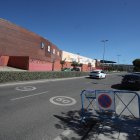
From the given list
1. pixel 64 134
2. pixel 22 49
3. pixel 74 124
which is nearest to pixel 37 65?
pixel 22 49

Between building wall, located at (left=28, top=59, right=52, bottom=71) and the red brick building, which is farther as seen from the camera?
building wall, located at (left=28, top=59, right=52, bottom=71)

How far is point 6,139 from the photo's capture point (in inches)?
194

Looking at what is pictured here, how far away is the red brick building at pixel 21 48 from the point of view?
3562 cm

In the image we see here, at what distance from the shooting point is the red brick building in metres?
35.6

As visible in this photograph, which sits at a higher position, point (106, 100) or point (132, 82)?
point (106, 100)

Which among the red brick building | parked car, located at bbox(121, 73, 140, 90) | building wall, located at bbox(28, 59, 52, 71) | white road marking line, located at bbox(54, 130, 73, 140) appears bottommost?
white road marking line, located at bbox(54, 130, 73, 140)

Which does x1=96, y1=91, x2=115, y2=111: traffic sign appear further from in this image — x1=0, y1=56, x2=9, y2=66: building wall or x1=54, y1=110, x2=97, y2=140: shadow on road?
x1=0, y1=56, x2=9, y2=66: building wall

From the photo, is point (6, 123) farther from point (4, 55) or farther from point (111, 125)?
point (4, 55)

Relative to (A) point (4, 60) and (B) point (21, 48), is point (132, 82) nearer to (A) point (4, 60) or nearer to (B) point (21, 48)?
(A) point (4, 60)

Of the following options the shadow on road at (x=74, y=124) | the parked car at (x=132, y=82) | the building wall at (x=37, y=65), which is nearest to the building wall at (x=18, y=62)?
the building wall at (x=37, y=65)

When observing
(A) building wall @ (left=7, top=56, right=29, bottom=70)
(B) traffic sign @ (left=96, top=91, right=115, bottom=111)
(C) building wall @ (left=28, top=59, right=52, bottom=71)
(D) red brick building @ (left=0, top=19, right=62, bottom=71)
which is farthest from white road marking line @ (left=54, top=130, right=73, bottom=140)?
(A) building wall @ (left=7, top=56, right=29, bottom=70)

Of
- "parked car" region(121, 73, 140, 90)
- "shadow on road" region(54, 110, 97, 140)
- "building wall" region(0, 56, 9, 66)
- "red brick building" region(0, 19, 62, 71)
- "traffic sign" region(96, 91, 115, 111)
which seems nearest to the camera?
"shadow on road" region(54, 110, 97, 140)

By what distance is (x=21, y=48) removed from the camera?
41.3m

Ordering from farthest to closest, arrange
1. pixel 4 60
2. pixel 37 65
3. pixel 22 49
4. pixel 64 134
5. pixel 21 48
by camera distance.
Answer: pixel 22 49 → pixel 21 48 → pixel 37 65 → pixel 4 60 → pixel 64 134
